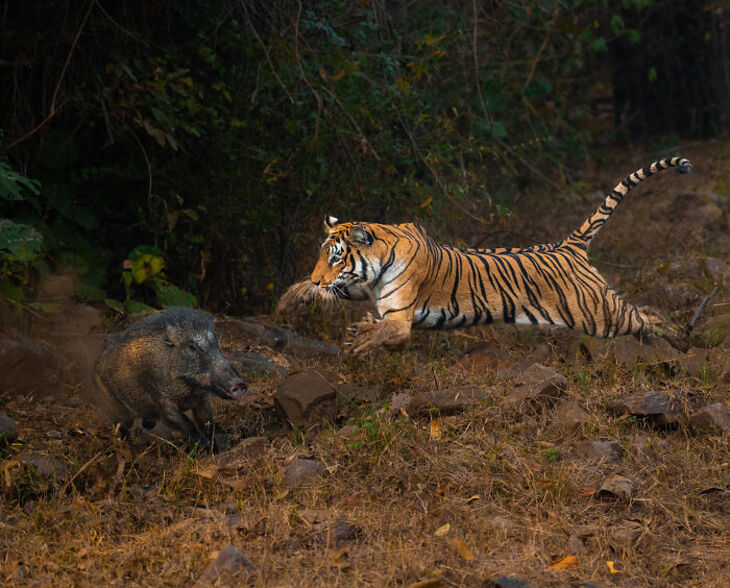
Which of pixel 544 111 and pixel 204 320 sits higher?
pixel 544 111

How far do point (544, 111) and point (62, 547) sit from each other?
9702 mm

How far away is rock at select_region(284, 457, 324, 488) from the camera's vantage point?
181 inches

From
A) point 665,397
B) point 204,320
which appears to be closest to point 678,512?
point 665,397

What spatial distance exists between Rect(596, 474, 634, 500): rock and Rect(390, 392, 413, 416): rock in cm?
125

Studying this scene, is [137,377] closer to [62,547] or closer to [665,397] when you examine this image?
[62,547]

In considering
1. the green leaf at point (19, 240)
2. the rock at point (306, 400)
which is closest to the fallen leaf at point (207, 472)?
the rock at point (306, 400)

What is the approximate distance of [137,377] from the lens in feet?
16.4

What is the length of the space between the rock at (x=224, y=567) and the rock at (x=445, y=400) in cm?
174

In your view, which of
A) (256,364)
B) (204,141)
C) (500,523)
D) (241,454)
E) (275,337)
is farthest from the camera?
(204,141)

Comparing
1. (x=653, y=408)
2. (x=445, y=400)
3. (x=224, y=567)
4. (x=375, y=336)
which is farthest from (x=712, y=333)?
(x=224, y=567)

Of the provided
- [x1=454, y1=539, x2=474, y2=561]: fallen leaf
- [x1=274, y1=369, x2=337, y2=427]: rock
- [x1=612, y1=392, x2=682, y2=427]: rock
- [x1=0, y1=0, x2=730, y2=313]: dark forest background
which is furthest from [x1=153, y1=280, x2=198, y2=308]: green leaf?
[x1=454, y1=539, x2=474, y2=561]: fallen leaf

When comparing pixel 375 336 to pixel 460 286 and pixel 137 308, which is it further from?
pixel 137 308

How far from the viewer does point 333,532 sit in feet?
13.4

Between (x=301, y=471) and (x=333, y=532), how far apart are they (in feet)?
2.04
